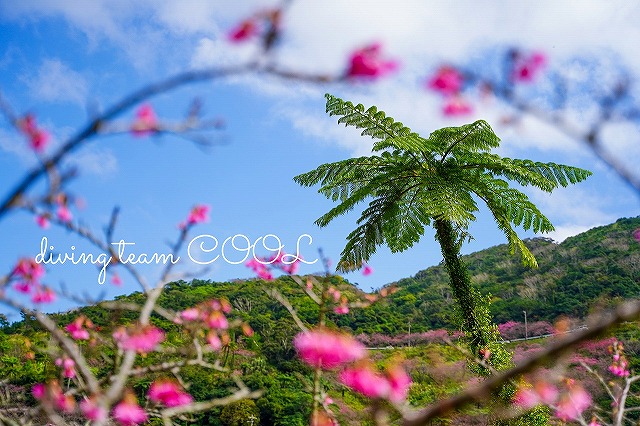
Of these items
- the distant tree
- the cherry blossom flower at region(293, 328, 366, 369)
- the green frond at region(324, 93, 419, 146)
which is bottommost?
the cherry blossom flower at region(293, 328, 366, 369)

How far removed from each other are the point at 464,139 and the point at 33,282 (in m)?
8.56

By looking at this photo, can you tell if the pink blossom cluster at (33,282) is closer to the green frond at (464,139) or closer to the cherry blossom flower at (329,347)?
the cherry blossom flower at (329,347)

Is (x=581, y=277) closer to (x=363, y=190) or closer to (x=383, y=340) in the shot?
(x=383, y=340)

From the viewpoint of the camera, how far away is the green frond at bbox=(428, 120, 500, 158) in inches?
393

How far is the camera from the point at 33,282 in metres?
3.57

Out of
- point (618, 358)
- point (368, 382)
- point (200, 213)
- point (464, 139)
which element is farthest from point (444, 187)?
point (368, 382)

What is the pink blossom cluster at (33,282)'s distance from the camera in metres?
3.15

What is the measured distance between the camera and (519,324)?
23.9 metres

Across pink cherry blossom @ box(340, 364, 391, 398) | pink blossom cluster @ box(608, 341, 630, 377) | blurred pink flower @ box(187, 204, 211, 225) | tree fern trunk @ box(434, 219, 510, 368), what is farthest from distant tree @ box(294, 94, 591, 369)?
pink cherry blossom @ box(340, 364, 391, 398)

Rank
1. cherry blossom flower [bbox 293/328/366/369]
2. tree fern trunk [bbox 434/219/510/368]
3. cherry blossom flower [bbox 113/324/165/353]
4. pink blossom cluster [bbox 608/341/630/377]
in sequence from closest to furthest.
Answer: cherry blossom flower [bbox 293/328/366/369], cherry blossom flower [bbox 113/324/165/353], pink blossom cluster [bbox 608/341/630/377], tree fern trunk [bbox 434/219/510/368]

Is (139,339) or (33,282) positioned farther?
(33,282)

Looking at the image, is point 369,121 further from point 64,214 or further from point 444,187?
point 64,214

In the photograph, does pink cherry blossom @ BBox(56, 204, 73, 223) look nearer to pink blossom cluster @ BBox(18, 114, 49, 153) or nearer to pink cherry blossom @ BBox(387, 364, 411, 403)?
pink blossom cluster @ BBox(18, 114, 49, 153)

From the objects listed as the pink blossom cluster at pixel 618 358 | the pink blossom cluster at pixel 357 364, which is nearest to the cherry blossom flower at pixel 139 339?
the pink blossom cluster at pixel 357 364
